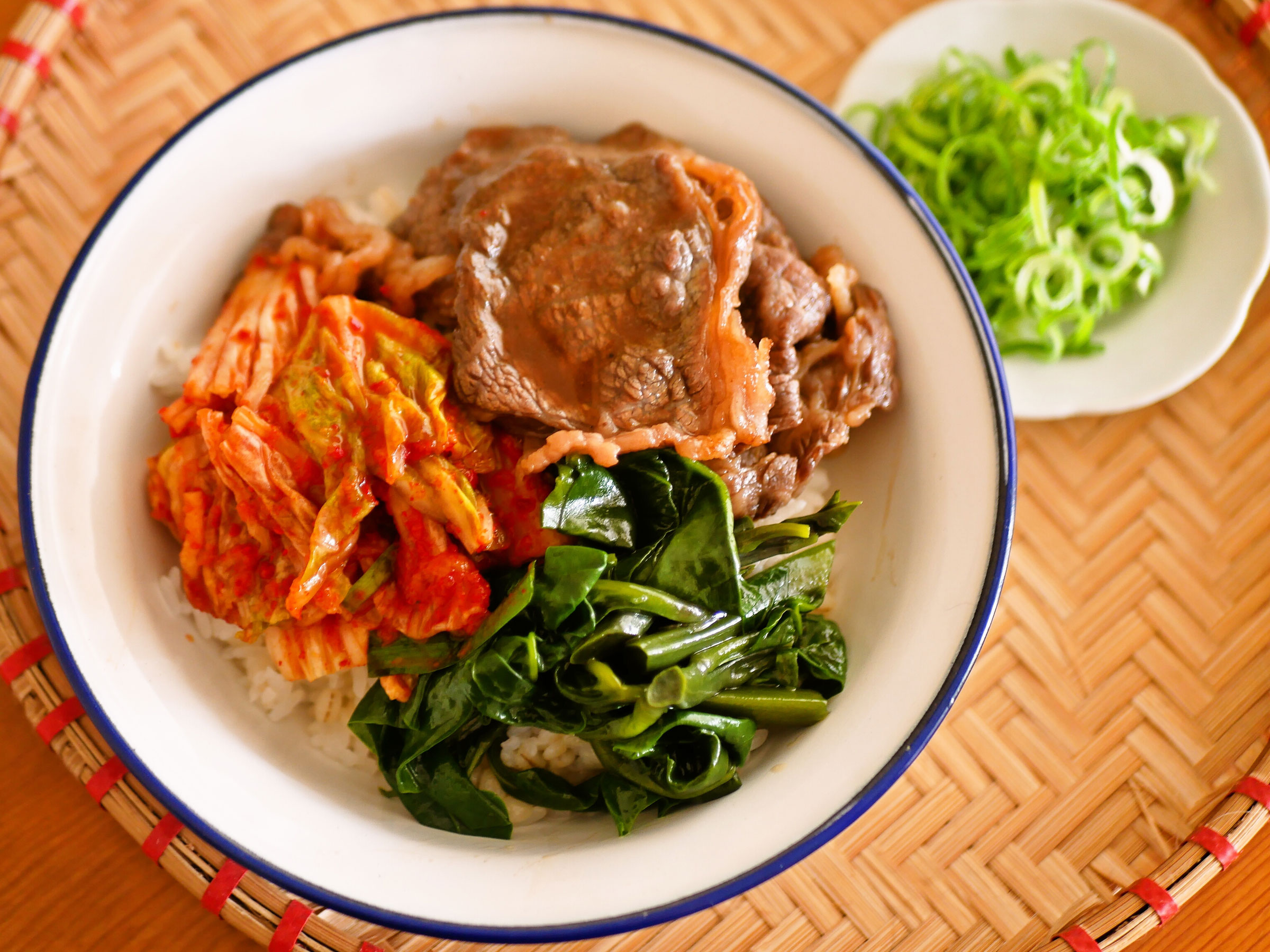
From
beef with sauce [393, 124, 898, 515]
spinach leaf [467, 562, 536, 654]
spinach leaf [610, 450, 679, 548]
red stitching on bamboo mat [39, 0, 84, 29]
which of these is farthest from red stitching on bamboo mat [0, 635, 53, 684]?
red stitching on bamboo mat [39, 0, 84, 29]

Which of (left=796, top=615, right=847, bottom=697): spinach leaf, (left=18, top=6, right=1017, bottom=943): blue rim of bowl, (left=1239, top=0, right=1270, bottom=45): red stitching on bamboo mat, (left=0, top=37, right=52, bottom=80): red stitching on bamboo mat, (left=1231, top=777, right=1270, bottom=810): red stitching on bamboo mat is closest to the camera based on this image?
(left=18, top=6, right=1017, bottom=943): blue rim of bowl

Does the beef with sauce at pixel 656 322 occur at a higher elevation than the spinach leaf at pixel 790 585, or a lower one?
higher

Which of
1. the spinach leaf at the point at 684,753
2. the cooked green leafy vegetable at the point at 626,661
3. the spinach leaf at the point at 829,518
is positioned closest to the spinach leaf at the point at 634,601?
the cooked green leafy vegetable at the point at 626,661

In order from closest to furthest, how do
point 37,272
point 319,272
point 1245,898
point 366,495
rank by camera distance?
point 366,495 → point 1245,898 → point 319,272 → point 37,272

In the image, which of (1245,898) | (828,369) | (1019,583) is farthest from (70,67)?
(1245,898)

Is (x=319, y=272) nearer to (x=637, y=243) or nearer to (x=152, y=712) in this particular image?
→ (x=637, y=243)

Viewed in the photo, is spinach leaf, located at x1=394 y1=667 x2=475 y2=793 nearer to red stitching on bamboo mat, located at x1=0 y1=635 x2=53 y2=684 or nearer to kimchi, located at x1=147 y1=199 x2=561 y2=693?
kimchi, located at x1=147 y1=199 x2=561 y2=693

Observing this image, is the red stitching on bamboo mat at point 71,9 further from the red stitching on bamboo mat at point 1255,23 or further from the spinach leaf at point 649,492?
the red stitching on bamboo mat at point 1255,23
